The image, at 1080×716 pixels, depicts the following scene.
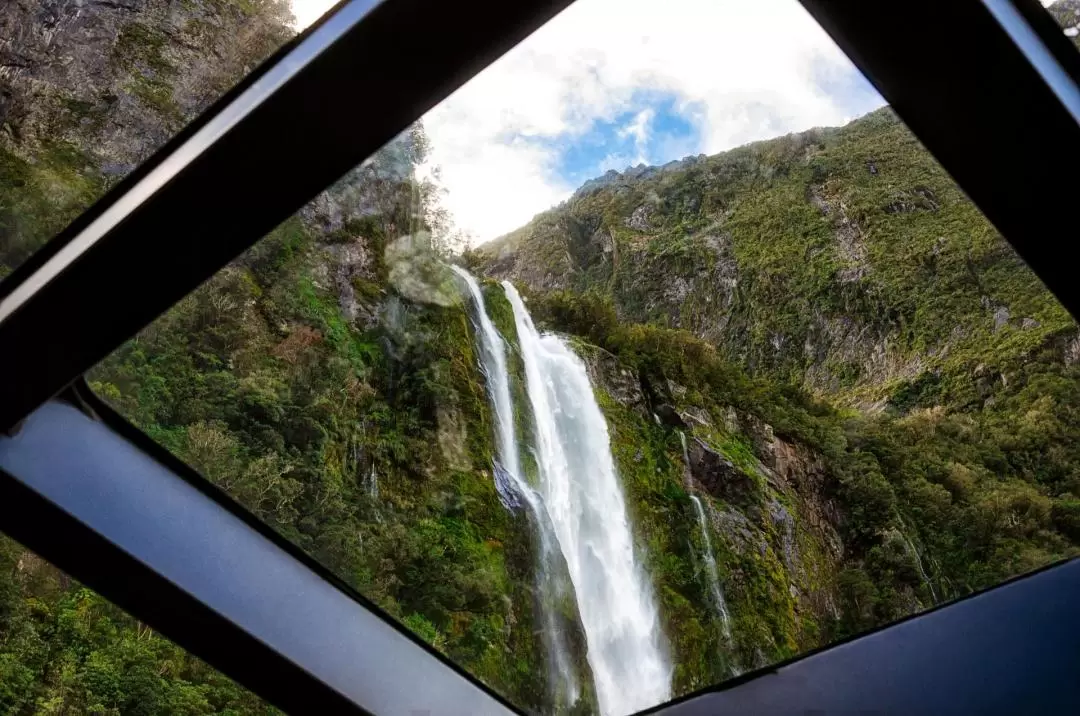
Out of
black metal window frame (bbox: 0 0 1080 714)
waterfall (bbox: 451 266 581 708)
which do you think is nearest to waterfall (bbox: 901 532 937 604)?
waterfall (bbox: 451 266 581 708)

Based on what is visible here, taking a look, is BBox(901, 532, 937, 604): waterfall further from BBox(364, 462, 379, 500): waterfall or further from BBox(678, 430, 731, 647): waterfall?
BBox(364, 462, 379, 500): waterfall

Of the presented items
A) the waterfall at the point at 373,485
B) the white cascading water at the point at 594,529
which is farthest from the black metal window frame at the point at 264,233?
the white cascading water at the point at 594,529

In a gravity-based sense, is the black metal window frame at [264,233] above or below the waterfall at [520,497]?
below

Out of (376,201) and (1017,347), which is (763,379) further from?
(376,201)

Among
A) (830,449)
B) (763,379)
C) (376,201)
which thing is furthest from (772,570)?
(376,201)

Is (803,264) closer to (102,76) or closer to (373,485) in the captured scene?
(373,485)

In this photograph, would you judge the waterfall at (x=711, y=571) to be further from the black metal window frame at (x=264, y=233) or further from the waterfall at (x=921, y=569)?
the black metal window frame at (x=264, y=233)

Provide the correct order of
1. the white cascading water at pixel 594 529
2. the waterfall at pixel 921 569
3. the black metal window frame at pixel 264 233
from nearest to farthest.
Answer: the black metal window frame at pixel 264 233 < the white cascading water at pixel 594 529 < the waterfall at pixel 921 569

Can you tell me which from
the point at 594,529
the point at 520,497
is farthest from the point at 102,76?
the point at 594,529
